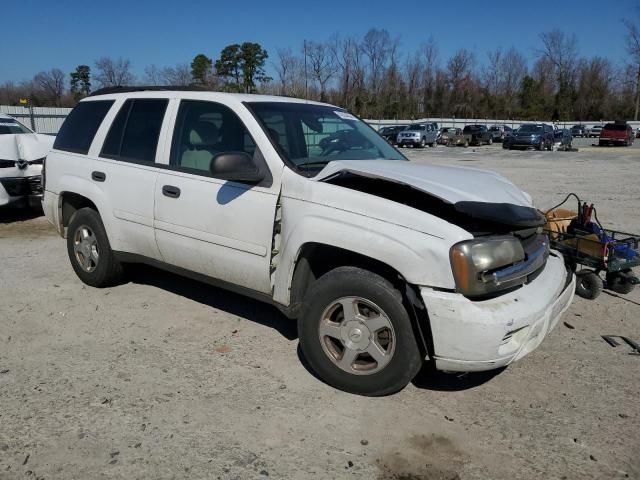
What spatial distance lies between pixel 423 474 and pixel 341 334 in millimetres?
961

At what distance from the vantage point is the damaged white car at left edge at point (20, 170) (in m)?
8.34

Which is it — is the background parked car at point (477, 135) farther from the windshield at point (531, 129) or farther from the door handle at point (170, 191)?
the door handle at point (170, 191)

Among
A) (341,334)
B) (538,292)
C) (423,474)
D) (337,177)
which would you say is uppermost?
(337,177)

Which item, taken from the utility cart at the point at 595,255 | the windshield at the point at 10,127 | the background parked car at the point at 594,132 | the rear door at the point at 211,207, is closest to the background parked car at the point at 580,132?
the background parked car at the point at 594,132

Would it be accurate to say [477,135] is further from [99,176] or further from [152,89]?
[99,176]

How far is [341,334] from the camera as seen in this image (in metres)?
3.40

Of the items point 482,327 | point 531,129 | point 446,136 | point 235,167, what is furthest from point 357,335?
point 446,136

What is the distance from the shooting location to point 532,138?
1454 inches

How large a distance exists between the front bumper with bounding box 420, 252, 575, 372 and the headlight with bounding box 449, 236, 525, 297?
0.07m

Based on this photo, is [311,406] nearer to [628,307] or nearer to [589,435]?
[589,435]

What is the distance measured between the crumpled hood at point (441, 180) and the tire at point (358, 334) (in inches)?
25.1

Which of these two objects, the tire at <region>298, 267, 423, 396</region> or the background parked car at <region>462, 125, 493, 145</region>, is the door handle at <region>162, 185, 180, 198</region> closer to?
the tire at <region>298, 267, 423, 396</region>

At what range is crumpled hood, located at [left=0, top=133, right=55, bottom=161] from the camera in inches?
331

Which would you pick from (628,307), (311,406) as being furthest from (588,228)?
(311,406)
